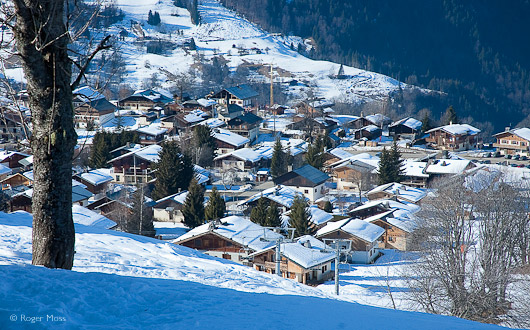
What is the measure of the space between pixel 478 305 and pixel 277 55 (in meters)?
53.9

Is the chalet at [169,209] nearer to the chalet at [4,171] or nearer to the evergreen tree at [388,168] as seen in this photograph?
the chalet at [4,171]

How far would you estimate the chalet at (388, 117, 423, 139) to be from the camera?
31.3m

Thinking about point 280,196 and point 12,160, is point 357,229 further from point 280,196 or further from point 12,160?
point 12,160

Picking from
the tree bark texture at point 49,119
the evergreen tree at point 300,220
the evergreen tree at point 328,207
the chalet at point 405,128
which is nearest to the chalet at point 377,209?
the evergreen tree at point 328,207

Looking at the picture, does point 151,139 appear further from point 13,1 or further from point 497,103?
point 497,103

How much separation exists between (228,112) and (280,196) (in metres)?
15.6

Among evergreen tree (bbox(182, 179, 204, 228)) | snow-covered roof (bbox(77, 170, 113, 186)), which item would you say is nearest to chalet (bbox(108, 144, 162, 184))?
snow-covered roof (bbox(77, 170, 113, 186))

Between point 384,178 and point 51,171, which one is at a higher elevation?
point 51,171

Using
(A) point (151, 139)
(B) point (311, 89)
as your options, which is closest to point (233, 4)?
(B) point (311, 89)

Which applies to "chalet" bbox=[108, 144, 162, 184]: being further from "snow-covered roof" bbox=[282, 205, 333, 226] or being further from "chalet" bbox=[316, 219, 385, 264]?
"chalet" bbox=[316, 219, 385, 264]

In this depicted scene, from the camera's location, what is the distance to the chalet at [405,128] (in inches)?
1231

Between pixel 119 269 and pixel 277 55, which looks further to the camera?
pixel 277 55

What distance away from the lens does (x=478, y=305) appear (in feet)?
23.3

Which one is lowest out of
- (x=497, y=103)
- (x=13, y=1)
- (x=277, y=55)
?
(x=497, y=103)
